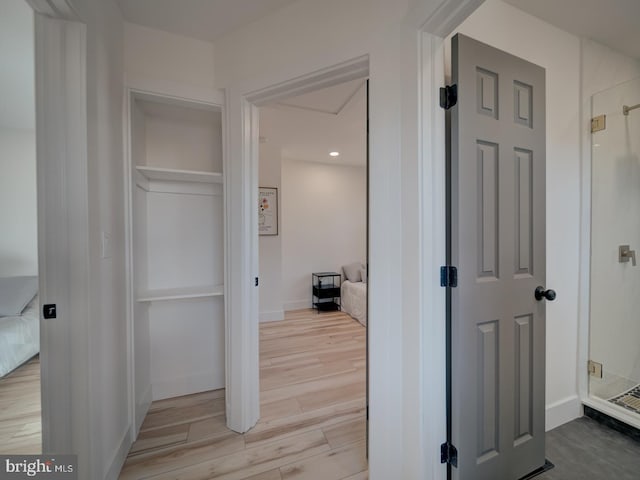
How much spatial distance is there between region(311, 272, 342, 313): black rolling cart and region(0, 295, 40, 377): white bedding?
3517mm

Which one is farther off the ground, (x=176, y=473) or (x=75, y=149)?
(x=75, y=149)

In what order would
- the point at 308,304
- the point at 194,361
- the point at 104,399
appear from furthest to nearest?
the point at 308,304
the point at 194,361
the point at 104,399

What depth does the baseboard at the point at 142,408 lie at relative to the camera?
170 cm

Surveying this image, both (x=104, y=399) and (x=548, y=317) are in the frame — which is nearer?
(x=104, y=399)

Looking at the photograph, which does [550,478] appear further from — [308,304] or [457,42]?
[308,304]

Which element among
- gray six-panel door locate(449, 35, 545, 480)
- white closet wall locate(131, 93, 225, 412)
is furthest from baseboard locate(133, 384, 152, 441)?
gray six-panel door locate(449, 35, 545, 480)

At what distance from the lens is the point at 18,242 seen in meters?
1.19

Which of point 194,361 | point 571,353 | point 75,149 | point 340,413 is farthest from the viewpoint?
point 194,361

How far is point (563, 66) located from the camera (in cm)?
170

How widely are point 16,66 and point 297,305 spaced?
4038 mm

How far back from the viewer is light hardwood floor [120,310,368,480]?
1443mm

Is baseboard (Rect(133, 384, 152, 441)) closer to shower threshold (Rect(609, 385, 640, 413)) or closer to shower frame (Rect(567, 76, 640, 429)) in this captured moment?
shower frame (Rect(567, 76, 640, 429))

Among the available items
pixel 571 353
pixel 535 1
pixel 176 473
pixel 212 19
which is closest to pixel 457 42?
pixel 535 1

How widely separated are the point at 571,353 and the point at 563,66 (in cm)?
188
